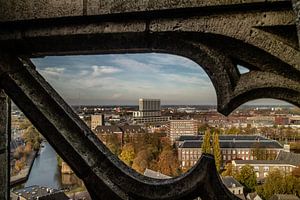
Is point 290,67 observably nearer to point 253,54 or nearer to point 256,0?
point 253,54

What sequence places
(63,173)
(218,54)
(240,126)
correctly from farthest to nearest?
(240,126) → (63,173) → (218,54)

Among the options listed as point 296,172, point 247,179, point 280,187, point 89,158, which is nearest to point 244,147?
point 296,172

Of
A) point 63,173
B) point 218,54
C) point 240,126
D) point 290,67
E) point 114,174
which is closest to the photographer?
point 290,67

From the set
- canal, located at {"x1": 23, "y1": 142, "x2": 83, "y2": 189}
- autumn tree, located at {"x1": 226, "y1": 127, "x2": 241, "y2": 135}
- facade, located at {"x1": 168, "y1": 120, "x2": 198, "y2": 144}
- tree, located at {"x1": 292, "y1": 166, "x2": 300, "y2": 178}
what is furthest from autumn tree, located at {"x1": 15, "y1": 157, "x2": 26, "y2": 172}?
autumn tree, located at {"x1": 226, "y1": 127, "x2": 241, "y2": 135}

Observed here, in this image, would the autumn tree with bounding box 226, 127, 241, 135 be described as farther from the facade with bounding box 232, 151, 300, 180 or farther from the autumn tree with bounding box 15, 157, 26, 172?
the autumn tree with bounding box 15, 157, 26, 172

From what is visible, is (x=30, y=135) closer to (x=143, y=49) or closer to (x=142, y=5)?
(x=143, y=49)

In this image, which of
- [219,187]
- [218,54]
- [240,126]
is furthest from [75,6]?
[240,126]
